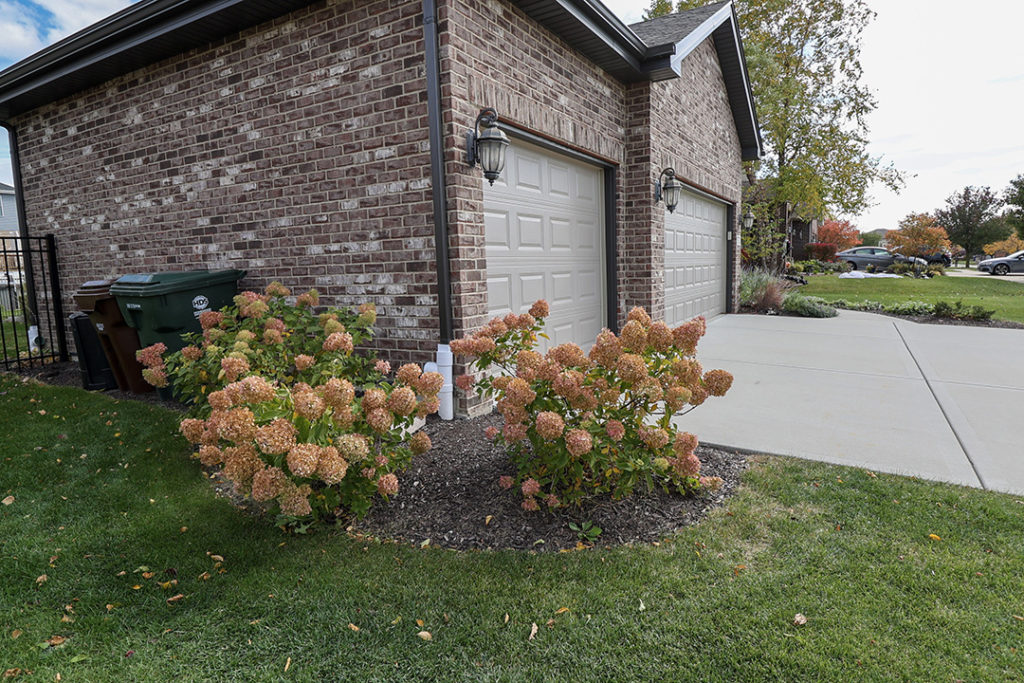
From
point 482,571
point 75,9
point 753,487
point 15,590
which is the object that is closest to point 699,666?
point 482,571

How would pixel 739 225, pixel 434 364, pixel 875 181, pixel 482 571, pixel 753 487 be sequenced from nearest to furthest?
pixel 482 571 < pixel 753 487 < pixel 434 364 < pixel 739 225 < pixel 875 181

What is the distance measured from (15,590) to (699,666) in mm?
2777

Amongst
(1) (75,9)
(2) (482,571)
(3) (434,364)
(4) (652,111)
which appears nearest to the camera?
(2) (482,571)

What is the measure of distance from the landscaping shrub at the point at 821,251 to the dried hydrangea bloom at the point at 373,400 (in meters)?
27.2

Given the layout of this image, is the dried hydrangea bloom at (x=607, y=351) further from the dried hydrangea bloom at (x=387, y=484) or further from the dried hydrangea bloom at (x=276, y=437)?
the dried hydrangea bloom at (x=276, y=437)

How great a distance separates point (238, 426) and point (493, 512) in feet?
4.16

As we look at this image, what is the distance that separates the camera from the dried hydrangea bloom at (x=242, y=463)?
7.56 ft

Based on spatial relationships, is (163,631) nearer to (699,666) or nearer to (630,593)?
(630,593)

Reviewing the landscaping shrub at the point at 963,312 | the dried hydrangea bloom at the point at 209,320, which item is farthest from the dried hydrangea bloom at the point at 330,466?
the landscaping shrub at the point at 963,312

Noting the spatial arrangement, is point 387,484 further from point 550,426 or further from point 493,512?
point 550,426

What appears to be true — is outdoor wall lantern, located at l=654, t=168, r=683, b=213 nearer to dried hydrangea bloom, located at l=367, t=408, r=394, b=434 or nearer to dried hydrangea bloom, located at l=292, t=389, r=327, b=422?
dried hydrangea bloom, located at l=367, t=408, r=394, b=434

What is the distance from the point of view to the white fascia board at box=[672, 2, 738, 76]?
6.41m

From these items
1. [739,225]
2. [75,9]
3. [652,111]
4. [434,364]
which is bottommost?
[434,364]

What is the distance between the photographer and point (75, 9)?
833 centimetres
